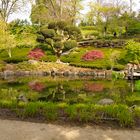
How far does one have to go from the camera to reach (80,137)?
8180 mm

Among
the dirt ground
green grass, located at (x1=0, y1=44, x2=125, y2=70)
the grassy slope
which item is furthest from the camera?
the grassy slope

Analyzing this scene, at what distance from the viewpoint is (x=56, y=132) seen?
8594 mm

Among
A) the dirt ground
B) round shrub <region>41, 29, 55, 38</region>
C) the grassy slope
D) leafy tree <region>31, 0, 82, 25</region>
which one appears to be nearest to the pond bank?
the grassy slope

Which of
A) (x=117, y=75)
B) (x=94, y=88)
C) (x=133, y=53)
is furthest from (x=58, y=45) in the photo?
(x=94, y=88)

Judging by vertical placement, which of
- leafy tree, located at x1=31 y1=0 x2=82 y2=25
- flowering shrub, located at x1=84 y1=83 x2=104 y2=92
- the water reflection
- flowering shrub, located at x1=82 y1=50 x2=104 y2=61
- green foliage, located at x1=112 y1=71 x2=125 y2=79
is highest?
leafy tree, located at x1=31 y1=0 x2=82 y2=25

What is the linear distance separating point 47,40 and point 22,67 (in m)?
4.66

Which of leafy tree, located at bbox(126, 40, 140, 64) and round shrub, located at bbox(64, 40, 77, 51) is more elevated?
round shrub, located at bbox(64, 40, 77, 51)

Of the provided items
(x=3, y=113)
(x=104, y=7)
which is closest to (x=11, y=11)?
(x=104, y=7)

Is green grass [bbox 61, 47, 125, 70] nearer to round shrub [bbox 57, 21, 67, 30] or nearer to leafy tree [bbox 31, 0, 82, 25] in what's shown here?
round shrub [bbox 57, 21, 67, 30]

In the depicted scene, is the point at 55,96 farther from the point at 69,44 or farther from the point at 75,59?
the point at 75,59

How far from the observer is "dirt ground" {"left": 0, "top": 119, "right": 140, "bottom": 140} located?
817 cm

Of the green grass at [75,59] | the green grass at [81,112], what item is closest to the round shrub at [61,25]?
the green grass at [75,59]

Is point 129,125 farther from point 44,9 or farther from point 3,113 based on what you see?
point 44,9

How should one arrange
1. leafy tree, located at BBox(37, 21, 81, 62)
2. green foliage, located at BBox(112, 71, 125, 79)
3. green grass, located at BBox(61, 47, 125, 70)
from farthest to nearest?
leafy tree, located at BBox(37, 21, 81, 62), green grass, located at BBox(61, 47, 125, 70), green foliage, located at BBox(112, 71, 125, 79)
